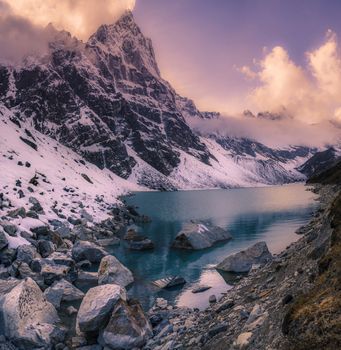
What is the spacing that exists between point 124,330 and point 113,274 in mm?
12320

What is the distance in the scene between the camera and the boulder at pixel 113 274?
30.7 meters

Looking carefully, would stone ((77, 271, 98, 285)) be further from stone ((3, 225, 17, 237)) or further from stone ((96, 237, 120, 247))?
stone ((96, 237, 120, 247))

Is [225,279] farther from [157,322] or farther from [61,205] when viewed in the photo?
[61,205]

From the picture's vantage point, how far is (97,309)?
19.9 m

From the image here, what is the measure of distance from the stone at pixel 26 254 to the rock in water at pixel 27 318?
363 inches

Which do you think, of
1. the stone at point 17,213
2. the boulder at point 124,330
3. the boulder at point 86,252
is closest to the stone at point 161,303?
the boulder at point 124,330

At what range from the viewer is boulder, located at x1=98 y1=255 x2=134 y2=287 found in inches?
1207

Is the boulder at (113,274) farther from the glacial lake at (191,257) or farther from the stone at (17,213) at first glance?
the stone at (17,213)

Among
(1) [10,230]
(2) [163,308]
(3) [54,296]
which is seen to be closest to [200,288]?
(2) [163,308]

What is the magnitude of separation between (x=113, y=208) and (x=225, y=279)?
159ft

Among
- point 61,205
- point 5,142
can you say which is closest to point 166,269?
point 61,205

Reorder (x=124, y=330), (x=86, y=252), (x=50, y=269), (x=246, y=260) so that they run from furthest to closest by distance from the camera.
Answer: (x=86, y=252) → (x=246, y=260) → (x=50, y=269) → (x=124, y=330)

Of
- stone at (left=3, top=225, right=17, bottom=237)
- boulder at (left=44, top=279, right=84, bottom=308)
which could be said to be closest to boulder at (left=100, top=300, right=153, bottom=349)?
boulder at (left=44, top=279, right=84, bottom=308)

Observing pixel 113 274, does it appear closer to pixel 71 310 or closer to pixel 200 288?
pixel 71 310
